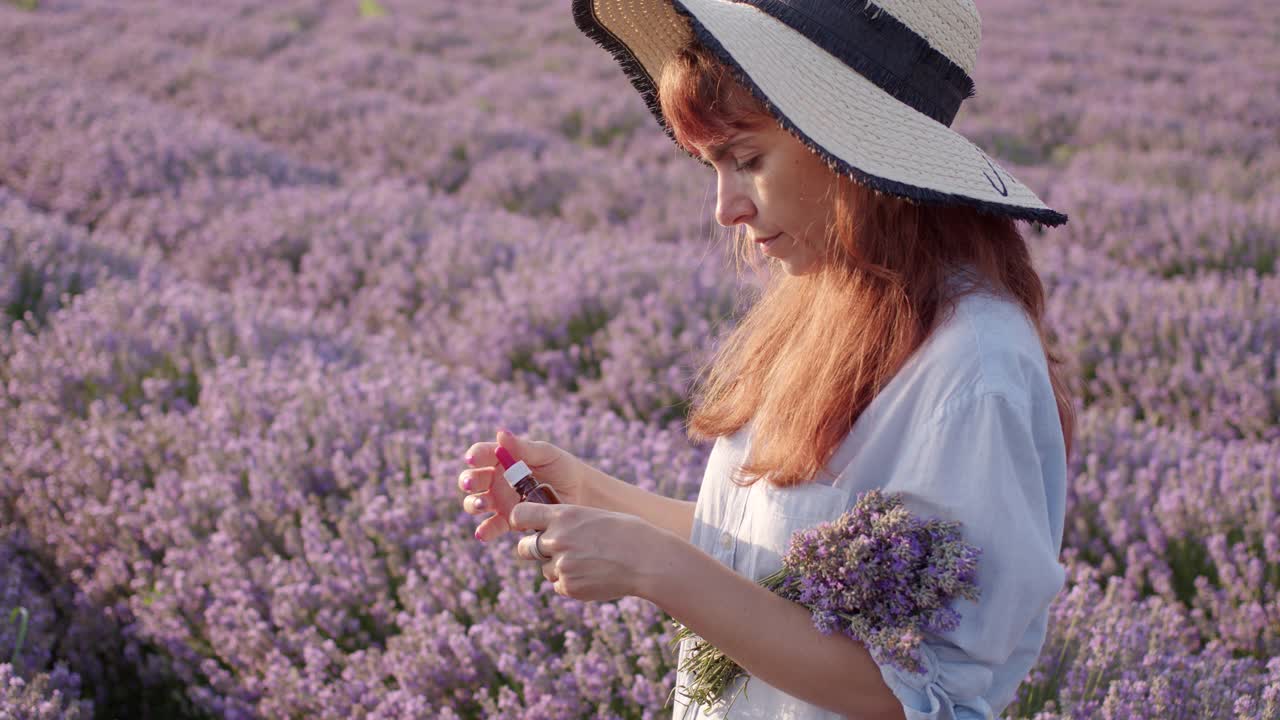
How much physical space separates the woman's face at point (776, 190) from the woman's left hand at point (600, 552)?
1.53ft

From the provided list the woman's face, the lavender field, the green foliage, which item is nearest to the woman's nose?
the woman's face

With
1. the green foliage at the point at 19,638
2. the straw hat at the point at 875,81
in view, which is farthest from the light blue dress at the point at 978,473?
the green foliage at the point at 19,638

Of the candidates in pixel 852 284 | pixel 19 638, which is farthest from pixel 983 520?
pixel 19 638

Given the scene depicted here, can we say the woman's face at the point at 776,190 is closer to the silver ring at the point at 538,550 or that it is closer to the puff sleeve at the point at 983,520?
the puff sleeve at the point at 983,520

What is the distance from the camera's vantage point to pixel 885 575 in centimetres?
122

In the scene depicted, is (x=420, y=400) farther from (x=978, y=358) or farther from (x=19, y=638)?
(x=978, y=358)

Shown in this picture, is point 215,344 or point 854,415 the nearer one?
point 854,415

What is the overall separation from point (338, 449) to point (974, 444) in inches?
91.0

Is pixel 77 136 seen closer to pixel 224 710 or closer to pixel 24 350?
pixel 24 350

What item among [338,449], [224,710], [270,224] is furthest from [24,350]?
[270,224]

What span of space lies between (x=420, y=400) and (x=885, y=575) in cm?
237

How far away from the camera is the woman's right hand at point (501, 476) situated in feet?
5.24

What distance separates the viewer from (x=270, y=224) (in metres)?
5.62

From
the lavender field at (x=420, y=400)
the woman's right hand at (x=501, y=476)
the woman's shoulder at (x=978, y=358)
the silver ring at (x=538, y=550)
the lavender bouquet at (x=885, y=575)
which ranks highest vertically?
the woman's shoulder at (x=978, y=358)
